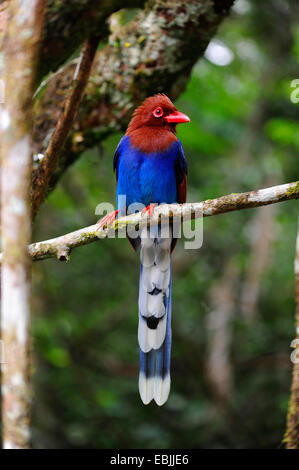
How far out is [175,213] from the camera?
301cm

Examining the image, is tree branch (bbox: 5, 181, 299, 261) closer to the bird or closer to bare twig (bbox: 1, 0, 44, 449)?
the bird

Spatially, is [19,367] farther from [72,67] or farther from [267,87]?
[267,87]

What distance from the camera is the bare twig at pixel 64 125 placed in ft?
11.2

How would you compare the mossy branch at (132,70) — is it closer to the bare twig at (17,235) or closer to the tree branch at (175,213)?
the tree branch at (175,213)

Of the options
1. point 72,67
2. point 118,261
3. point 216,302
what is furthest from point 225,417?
point 72,67

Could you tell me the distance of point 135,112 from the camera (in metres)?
4.10

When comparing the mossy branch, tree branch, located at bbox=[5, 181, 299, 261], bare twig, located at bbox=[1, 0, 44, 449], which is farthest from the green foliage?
bare twig, located at bbox=[1, 0, 44, 449]

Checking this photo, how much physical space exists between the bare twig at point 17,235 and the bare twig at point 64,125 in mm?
1204

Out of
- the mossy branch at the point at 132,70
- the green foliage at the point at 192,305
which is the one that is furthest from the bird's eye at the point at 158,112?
the green foliage at the point at 192,305

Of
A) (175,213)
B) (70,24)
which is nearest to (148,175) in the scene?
(175,213)

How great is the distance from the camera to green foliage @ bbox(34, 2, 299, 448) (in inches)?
292

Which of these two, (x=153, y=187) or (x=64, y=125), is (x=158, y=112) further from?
(x=64, y=125)

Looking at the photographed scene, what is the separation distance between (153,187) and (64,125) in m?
0.89

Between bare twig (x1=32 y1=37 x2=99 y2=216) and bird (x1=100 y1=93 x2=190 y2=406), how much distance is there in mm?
574
